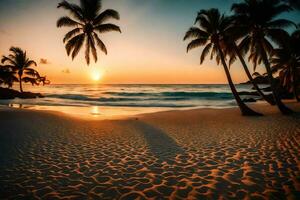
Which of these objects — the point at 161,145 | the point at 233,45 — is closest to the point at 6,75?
the point at 233,45

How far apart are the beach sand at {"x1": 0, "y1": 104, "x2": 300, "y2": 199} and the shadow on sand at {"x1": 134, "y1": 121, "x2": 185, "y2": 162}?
0.03 metres

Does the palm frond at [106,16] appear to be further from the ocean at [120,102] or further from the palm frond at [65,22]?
the ocean at [120,102]

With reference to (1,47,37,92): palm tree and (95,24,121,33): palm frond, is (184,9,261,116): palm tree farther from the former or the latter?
(1,47,37,92): palm tree

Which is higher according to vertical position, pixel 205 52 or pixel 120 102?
pixel 205 52

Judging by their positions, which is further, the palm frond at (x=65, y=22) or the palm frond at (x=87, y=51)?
the palm frond at (x=87, y=51)

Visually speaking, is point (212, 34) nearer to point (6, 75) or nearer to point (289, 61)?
point (289, 61)

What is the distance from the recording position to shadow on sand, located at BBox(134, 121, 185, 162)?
7120mm

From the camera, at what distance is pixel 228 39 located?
17.2m

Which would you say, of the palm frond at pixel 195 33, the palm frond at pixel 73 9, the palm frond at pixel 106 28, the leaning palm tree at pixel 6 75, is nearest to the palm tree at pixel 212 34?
the palm frond at pixel 195 33

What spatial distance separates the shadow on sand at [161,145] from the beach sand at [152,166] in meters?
0.03

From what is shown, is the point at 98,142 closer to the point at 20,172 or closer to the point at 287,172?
the point at 20,172

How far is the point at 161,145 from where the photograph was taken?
8.45 m

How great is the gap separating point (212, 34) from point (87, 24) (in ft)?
38.9

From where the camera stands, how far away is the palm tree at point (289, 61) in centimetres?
2308
